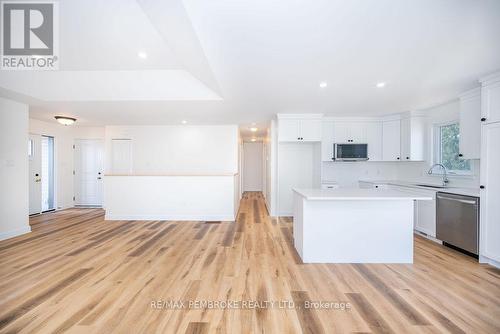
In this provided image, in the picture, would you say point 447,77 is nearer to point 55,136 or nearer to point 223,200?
point 223,200

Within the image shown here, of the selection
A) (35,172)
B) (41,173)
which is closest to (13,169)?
(35,172)

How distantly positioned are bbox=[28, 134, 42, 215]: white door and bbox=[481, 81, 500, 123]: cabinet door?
871cm

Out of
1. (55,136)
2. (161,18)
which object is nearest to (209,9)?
(161,18)

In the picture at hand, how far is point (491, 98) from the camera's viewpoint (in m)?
2.62

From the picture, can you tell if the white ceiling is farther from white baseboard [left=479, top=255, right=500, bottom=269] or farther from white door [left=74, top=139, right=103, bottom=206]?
white door [left=74, top=139, right=103, bottom=206]

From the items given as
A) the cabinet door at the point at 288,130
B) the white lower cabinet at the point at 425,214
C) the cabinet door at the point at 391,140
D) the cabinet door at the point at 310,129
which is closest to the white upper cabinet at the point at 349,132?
the cabinet door at the point at 391,140

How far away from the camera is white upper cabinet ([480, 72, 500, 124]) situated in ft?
8.42

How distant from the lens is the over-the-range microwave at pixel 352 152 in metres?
4.68

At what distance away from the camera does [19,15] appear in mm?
2123

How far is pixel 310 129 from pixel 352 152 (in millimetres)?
1086

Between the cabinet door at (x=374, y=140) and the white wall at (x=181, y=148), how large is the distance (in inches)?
132

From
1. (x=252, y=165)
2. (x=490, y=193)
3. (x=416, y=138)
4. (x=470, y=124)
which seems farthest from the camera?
(x=252, y=165)

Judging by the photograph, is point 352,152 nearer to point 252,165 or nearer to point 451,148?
point 451,148

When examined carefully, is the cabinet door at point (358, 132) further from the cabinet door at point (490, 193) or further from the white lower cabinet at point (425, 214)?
the cabinet door at point (490, 193)
